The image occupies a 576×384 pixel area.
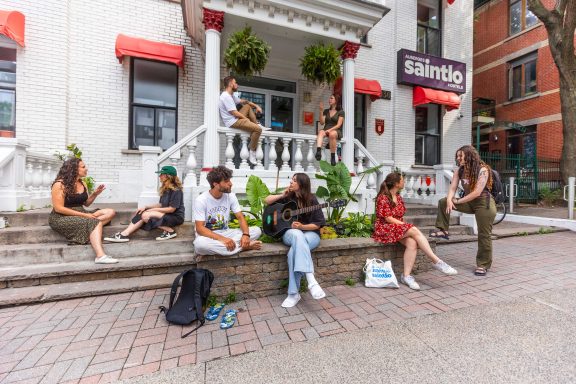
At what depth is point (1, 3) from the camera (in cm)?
569

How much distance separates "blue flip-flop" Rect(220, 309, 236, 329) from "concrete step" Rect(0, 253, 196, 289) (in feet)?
2.65

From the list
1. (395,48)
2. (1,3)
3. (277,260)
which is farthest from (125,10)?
(395,48)

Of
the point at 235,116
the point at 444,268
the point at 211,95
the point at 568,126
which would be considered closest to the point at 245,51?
the point at 211,95

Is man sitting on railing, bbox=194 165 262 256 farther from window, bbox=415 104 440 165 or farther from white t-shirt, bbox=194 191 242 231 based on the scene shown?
window, bbox=415 104 440 165

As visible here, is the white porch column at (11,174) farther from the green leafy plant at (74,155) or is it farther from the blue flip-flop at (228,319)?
the blue flip-flop at (228,319)

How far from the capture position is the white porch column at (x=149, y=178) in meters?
4.70

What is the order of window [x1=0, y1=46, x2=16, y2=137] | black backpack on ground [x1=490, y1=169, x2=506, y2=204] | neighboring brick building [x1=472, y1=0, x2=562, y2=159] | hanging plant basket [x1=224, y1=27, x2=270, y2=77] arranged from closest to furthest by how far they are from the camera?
black backpack on ground [x1=490, y1=169, x2=506, y2=204]
hanging plant basket [x1=224, y1=27, x2=270, y2=77]
window [x1=0, y1=46, x2=16, y2=137]
neighboring brick building [x1=472, y1=0, x2=562, y2=159]

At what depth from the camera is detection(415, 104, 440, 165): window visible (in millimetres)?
9836

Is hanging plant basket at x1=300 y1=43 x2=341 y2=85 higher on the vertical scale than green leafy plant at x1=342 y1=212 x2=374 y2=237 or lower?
higher

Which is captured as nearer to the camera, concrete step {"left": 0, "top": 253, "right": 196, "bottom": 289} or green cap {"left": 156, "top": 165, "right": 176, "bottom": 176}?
concrete step {"left": 0, "top": 253, "right": 196, "bottom": 289}

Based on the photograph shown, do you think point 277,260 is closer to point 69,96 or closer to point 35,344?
point 35,344

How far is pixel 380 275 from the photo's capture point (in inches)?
143

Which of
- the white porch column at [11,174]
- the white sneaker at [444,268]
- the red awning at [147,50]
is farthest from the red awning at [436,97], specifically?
the white porch column at [11,174]

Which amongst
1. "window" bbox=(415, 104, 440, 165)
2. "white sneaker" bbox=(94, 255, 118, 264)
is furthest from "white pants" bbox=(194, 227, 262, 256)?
"window" bbox=(415, 104, 440, 165)
